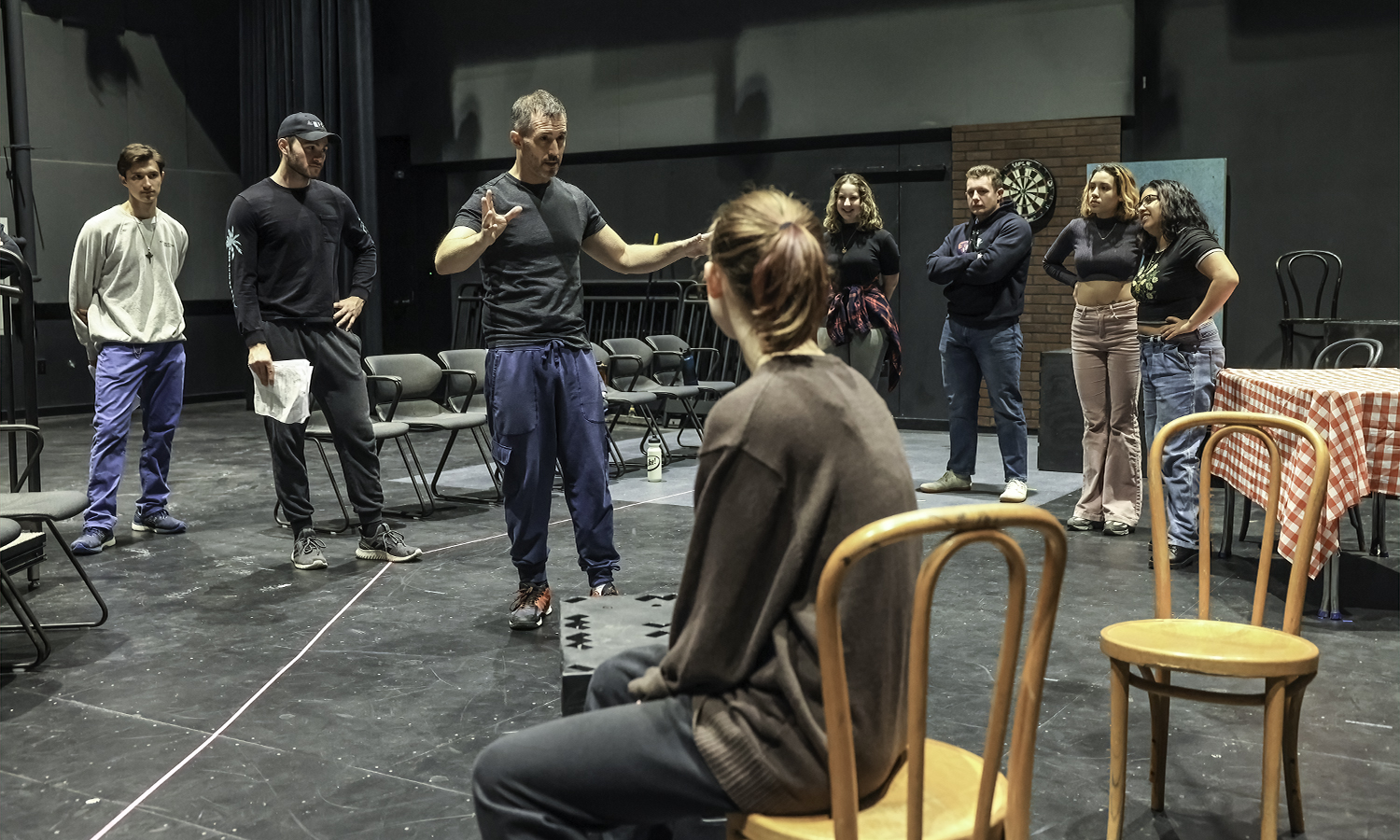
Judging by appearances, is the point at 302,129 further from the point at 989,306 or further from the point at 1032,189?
the point at 1032,189

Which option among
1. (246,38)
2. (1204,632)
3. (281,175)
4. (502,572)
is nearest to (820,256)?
(1204,632)

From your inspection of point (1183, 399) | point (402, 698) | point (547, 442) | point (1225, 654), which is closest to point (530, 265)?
point (547, 442)

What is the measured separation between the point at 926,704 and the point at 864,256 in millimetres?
4556

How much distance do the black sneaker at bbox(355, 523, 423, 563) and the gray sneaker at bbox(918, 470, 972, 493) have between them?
254 cm

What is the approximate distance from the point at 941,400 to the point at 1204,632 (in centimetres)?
675

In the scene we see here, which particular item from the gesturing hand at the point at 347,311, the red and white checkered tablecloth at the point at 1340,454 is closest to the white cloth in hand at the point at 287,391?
the gesturing hand at the point at 347,311

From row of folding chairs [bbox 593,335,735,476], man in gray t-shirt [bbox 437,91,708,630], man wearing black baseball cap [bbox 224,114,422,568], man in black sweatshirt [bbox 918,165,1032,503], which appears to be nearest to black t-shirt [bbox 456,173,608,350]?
man in gray t-shirt [bbox 437,91,708,630]

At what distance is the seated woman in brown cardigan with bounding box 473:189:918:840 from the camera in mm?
1399

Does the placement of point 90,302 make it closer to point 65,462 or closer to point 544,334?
point 544,334

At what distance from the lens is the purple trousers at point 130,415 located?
4.89 m

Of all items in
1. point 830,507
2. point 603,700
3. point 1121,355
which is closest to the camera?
point 830,507

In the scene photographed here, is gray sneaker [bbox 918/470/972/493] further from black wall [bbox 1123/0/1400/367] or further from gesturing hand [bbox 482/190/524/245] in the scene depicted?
gesturing hand [bbox 482/190/524/245]

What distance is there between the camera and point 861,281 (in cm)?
575

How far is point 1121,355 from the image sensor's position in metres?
4.77
